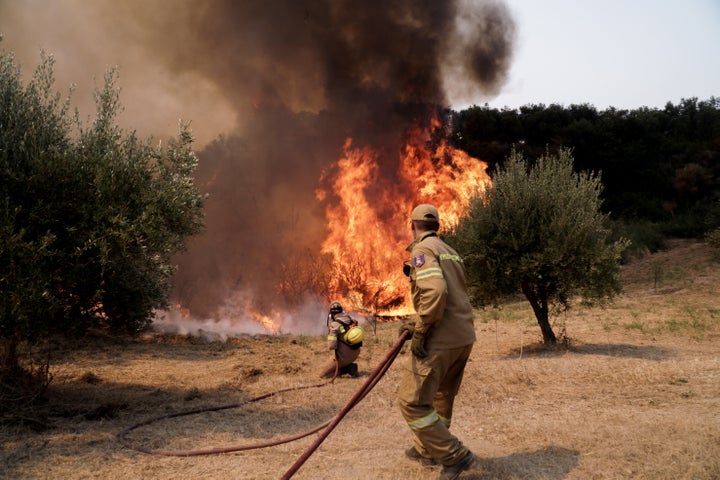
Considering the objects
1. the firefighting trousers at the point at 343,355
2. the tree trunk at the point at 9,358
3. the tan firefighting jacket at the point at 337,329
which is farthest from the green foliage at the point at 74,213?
the firefighting trousers at the point at 343,355

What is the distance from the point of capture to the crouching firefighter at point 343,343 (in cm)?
1080

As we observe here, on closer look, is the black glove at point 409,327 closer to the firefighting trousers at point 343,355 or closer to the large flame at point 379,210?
the firefighting trousers at point 343,355

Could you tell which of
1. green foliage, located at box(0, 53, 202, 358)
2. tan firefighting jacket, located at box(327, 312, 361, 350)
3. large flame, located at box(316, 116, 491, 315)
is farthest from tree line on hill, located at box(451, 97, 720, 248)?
green foliage, located at box(0, 53, 202, 358)

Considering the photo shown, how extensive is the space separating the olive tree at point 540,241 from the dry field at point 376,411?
168 centimetres

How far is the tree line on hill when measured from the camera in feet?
118

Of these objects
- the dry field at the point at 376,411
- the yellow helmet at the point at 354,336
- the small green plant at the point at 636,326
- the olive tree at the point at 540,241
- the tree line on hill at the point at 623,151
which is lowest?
the dry field at the point at 376,411

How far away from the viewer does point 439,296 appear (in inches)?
194

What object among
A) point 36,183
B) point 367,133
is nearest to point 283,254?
point 367,133

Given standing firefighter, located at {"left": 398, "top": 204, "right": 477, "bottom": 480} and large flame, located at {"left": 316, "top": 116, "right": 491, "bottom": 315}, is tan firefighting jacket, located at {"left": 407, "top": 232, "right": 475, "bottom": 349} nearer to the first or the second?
standing firefighter, located at {"left": 398, "top": 204, "right": 477, "bottom": 480}

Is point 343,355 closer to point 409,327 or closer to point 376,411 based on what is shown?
point 376,411

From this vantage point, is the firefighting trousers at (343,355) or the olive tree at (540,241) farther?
the olive tree at (540,241)

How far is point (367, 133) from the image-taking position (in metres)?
24.1

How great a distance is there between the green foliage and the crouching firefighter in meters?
3.81

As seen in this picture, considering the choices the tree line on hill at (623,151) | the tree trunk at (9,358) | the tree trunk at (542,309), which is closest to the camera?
the tree trunk at (9,358)
